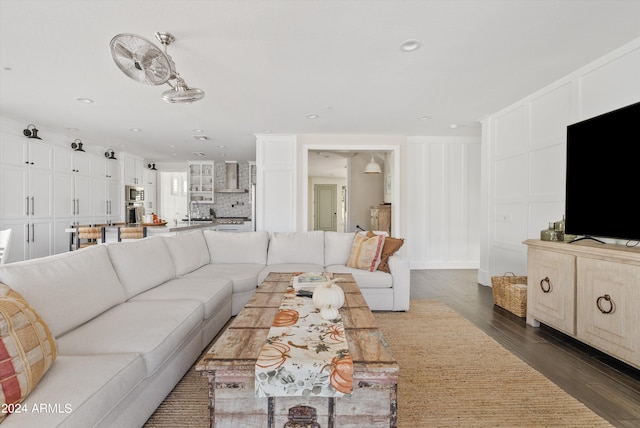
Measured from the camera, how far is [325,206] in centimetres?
A: 1248

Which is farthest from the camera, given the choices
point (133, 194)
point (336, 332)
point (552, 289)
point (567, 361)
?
point (133, 194)

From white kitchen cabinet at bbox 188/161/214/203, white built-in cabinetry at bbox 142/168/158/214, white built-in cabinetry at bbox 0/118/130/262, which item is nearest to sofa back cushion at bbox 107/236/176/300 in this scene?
white built-in cabinetry at bbox 0/118/130/262

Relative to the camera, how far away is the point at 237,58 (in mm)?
2641

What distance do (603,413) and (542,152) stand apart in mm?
2630

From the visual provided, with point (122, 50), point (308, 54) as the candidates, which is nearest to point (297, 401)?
point (122, 50)

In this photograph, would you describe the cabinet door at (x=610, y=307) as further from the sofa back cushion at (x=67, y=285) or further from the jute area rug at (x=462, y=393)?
the sofa back cushion at (x=67, y=285)

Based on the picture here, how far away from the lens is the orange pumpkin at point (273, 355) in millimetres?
1162

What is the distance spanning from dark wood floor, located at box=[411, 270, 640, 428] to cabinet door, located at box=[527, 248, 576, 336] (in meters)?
0.16

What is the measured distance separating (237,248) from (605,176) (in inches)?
144

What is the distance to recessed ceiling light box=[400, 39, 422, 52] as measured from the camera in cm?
234

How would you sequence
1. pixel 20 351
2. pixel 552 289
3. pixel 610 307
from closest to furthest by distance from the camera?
pixel 20 351
pixel 610 307
pixel 552 289

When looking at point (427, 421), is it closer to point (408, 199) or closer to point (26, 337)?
point (26, 337)

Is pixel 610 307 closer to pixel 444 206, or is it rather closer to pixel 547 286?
pixel 547 286

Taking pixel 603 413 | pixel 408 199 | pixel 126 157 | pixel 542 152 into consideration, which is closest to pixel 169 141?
pixel 126 157
